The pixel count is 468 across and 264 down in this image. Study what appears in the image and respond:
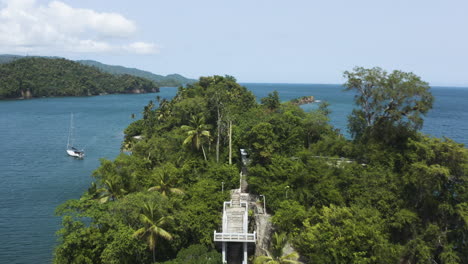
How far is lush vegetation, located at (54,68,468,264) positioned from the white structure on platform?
0.81 metres

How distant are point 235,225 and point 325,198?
26.0 ft

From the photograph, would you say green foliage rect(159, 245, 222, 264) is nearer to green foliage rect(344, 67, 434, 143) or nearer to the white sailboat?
green foliage rect(344, 67, 434, 143)

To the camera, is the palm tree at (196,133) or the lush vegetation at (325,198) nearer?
the lush vegetation at (325,198)

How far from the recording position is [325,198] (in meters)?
24.5

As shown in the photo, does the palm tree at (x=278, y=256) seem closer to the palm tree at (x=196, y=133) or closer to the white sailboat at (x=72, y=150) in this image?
the palm tree at (x=196, y=133)

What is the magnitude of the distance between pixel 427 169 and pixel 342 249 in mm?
7963

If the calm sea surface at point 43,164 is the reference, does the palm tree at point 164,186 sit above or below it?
above

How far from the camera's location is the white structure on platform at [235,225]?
Result: 24.2 metres

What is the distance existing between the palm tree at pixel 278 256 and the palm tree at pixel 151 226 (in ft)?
22.9

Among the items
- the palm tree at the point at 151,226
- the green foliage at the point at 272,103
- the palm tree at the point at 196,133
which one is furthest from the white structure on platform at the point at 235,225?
the green foliage at the point at 272,103

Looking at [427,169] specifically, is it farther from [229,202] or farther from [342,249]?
[229,202]

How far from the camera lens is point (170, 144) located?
4191 centimetres

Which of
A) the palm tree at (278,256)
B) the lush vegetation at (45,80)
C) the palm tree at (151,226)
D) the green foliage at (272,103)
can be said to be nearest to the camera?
the palm tree at (278,256)

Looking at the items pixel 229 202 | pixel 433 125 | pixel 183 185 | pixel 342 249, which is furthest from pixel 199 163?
pixel 433 125
